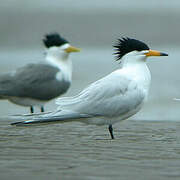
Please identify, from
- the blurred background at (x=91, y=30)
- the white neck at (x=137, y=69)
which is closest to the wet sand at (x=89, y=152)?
the white neck at (x=137, y=69)

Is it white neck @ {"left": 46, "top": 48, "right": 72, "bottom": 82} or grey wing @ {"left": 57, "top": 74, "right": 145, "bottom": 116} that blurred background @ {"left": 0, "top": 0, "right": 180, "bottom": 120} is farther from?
grey wing @ {"left": 57, "top": 74, "right": 145, "bottom": 116}

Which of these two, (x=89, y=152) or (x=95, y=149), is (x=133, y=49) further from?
(x=89, y=152)

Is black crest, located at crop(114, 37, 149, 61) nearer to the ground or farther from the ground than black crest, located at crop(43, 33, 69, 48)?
nearer to the ground

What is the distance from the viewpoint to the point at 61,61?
32.4ft

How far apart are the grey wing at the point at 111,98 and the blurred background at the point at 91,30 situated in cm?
503

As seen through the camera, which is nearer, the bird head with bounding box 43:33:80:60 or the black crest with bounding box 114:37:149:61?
the black crest with bounding box 114:37:149:61

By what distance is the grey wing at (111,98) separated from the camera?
22.1ft

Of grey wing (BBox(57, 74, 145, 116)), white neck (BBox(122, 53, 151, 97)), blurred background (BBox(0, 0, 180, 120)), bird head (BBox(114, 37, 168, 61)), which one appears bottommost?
grey wing (BBox(57, 74, 145, 116))

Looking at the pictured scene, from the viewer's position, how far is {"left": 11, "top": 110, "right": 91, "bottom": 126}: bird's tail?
244 inches

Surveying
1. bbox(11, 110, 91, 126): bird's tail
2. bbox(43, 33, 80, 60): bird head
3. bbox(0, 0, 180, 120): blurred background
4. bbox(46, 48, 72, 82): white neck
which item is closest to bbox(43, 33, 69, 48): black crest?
bbox(43, 33, 80, 60): bird head

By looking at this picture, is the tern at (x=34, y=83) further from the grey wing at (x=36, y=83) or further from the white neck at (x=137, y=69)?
the white neck at (x=137, y=69)

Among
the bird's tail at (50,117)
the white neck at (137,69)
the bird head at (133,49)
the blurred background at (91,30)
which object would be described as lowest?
the bird's tail at (50,117)

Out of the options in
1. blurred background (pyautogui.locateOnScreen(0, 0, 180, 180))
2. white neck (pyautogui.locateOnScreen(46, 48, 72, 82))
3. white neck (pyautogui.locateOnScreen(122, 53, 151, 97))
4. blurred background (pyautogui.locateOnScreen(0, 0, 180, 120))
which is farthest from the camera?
blurred background (pyautogui.locateOnScreen(0, 0, 180, 120))

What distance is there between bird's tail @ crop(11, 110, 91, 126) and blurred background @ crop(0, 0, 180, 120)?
5.17 m
